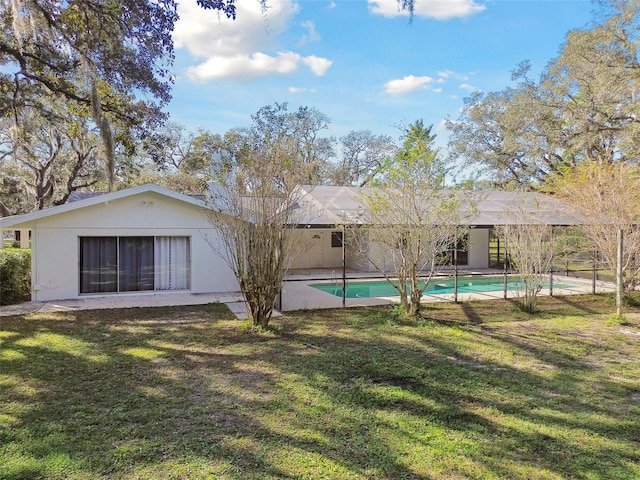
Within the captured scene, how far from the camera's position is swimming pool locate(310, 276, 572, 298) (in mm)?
14320

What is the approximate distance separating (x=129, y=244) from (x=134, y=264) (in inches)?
24.0

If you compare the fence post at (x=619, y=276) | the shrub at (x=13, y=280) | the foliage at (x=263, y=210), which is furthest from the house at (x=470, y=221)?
the shrub at (x=13, y=280)

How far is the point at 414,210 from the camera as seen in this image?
952cm

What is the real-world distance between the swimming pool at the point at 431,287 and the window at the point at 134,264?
490 cm

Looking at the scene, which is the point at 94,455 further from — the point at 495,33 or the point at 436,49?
the point at 495,33

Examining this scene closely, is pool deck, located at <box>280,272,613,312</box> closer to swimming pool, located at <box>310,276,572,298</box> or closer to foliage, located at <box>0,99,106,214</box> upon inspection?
swimming pool, located at <box>310,276,572,298</box>

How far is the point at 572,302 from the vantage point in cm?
1201

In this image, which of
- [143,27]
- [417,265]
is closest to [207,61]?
[143,27]

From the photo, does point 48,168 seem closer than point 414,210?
No

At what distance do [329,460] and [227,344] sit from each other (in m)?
4.18

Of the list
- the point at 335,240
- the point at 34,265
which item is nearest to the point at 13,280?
the point at 34,265

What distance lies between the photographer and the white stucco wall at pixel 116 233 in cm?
1172

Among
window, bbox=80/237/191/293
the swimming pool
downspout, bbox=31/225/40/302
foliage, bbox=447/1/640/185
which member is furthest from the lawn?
foliage, bbox=447/1/640/185

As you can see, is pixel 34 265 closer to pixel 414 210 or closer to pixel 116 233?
pixel 116 233
